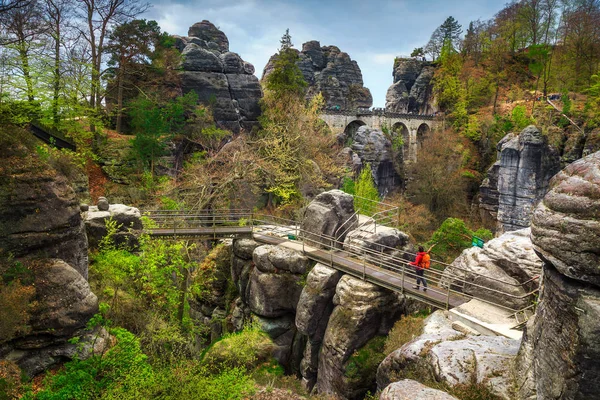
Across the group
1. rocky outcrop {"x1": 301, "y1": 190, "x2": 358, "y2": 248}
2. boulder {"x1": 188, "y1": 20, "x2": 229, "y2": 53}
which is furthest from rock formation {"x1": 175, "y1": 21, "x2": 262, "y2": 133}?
rocky outcrop {"x1": 301, "y1": 190, "x2": 358, "y2": 248}

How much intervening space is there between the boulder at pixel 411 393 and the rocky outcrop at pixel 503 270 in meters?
4.64

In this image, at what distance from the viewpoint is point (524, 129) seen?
29.8 meters

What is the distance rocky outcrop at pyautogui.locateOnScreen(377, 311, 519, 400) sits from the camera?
→ 582 cm

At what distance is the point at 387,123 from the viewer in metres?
45.1

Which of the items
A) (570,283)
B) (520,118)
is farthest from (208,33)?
(570,283)

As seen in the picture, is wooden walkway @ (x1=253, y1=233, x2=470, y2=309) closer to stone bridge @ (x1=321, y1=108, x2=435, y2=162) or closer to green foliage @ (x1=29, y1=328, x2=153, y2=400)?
green foliage @ (x1=29, y1=328, x2=153, y2=400)

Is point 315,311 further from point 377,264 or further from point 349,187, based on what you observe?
point 349,187

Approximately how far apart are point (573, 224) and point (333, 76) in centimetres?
5649

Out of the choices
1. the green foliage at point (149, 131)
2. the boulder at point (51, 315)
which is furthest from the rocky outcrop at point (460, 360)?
the green foliage at point (149, 131)

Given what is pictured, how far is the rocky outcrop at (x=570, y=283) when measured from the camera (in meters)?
4.29

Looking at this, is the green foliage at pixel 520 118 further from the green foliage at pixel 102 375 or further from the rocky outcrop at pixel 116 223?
the green foliage at pixel 102 375

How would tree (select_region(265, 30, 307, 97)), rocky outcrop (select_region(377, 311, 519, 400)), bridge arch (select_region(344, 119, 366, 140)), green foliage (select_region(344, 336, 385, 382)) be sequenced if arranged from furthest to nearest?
bridge arch (select_region(344, 119, 366, 140)), tree (select_region(265, 30, 307, 97)), green foliage (select_region(344, 336, 385, 382)), rocky outcrop (select_region(377, 311, 519, 400))

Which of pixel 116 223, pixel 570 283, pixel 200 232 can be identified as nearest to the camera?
pixel 570 283

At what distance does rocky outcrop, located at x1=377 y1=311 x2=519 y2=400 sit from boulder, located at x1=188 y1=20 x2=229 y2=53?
3986 centimetres
